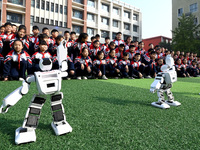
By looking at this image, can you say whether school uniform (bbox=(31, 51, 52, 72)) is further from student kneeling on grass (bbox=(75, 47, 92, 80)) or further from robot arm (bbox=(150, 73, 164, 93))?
robot arm (bbox=(150, 73, 164, 93))

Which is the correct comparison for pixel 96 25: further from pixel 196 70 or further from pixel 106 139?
pixel 106 139

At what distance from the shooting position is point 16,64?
475 centimetres

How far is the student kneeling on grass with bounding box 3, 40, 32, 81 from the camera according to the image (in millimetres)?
4547

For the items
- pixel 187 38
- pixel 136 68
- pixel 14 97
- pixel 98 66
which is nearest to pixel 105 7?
pixel 187 38

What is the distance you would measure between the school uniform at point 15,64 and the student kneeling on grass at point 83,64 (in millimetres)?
1676

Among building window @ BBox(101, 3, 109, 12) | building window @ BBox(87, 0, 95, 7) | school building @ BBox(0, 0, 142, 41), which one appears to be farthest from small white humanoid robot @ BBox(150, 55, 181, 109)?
building window @ BBox(101, 3, 109, 12)

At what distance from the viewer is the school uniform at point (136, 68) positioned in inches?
278

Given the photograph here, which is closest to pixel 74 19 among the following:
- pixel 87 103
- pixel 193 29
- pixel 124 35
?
pixel 124 35

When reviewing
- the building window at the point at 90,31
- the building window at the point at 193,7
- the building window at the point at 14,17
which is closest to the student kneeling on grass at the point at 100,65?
the building window at the point at 14,17

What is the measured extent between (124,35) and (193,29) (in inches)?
452

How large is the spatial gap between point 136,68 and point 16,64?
4.87 meters

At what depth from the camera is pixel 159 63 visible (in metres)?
8.10

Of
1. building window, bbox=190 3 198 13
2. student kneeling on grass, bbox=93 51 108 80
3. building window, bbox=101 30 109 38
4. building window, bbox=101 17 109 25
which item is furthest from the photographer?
building window, bbox=101 17 109 25

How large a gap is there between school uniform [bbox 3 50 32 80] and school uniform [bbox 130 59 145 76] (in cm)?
414
